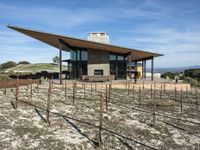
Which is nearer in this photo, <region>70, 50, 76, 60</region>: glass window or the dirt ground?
the dirt ground

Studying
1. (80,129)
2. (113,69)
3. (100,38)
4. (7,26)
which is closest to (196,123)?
(80,129)

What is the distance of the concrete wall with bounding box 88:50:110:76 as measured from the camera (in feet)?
110

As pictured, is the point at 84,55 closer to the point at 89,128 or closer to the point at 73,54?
the point at 73,54

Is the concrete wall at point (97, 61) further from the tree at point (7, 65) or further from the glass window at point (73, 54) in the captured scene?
the tree at point (7, 65)

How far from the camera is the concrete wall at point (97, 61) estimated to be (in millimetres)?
Result: 33469

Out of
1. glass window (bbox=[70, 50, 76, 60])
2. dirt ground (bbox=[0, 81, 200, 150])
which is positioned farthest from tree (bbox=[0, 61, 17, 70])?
dirt ground (bbox=[0, 81, 200, 150])

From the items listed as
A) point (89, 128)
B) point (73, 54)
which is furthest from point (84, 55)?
point (89, 128)

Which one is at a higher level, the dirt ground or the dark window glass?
the dark window glass

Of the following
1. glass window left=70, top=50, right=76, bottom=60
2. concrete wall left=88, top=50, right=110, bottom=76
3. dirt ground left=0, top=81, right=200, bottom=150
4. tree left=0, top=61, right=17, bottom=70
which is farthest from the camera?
tree left=0, top=61, right=17, bottom=70

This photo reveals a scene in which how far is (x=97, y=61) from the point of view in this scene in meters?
33.6

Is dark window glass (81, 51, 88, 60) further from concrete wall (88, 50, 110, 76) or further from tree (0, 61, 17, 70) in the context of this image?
tree (0, 61, 17, 70)

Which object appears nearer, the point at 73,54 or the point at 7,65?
the point at 73,54

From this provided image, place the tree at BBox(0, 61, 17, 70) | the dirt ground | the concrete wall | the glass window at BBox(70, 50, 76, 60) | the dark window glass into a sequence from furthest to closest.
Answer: the tree at BBox(0, 61, 17, 70) → the glass window at BBox(70, 50, 76, 60) → the dark window glass → the concrete wall → the dirt ground

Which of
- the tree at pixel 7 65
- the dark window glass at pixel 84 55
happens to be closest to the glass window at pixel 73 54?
the dark window glass at pixel 84 55
